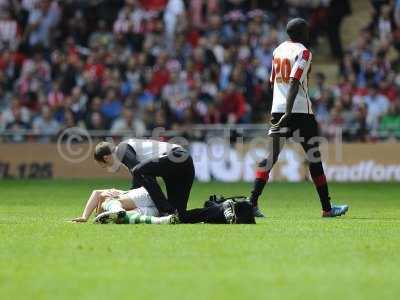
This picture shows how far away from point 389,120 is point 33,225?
13393 mm

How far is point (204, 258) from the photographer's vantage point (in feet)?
34.3

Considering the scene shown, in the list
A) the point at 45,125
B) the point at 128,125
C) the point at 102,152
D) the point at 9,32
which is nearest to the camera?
the point at 102,152

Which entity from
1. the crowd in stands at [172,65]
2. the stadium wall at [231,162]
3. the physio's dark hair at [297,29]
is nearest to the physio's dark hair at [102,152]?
the physio's dark hair at [297,29]

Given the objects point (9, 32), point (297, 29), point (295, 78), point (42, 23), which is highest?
point (42, 23)

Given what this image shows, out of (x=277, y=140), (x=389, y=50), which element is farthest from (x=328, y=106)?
(x=277, y=140)

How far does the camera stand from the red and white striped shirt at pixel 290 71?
14641mm

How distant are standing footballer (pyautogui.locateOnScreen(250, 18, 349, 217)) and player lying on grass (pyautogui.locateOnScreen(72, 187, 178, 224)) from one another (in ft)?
5.44

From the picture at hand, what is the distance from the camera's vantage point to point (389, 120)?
25.8m

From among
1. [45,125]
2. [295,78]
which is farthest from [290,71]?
[45,125]

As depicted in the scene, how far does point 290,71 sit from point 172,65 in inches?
518

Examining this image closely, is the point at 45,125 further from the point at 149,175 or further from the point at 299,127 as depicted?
the point at 149,175

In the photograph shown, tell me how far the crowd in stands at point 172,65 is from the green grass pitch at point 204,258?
33.5ft

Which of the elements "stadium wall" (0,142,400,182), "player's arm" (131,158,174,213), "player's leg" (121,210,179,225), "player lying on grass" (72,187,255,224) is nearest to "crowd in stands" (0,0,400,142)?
"stadium wall" (0,142,400,182)

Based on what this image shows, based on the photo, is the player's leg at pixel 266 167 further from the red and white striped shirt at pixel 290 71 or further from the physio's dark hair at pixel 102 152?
the physio's dark hair at pixel 102 152
